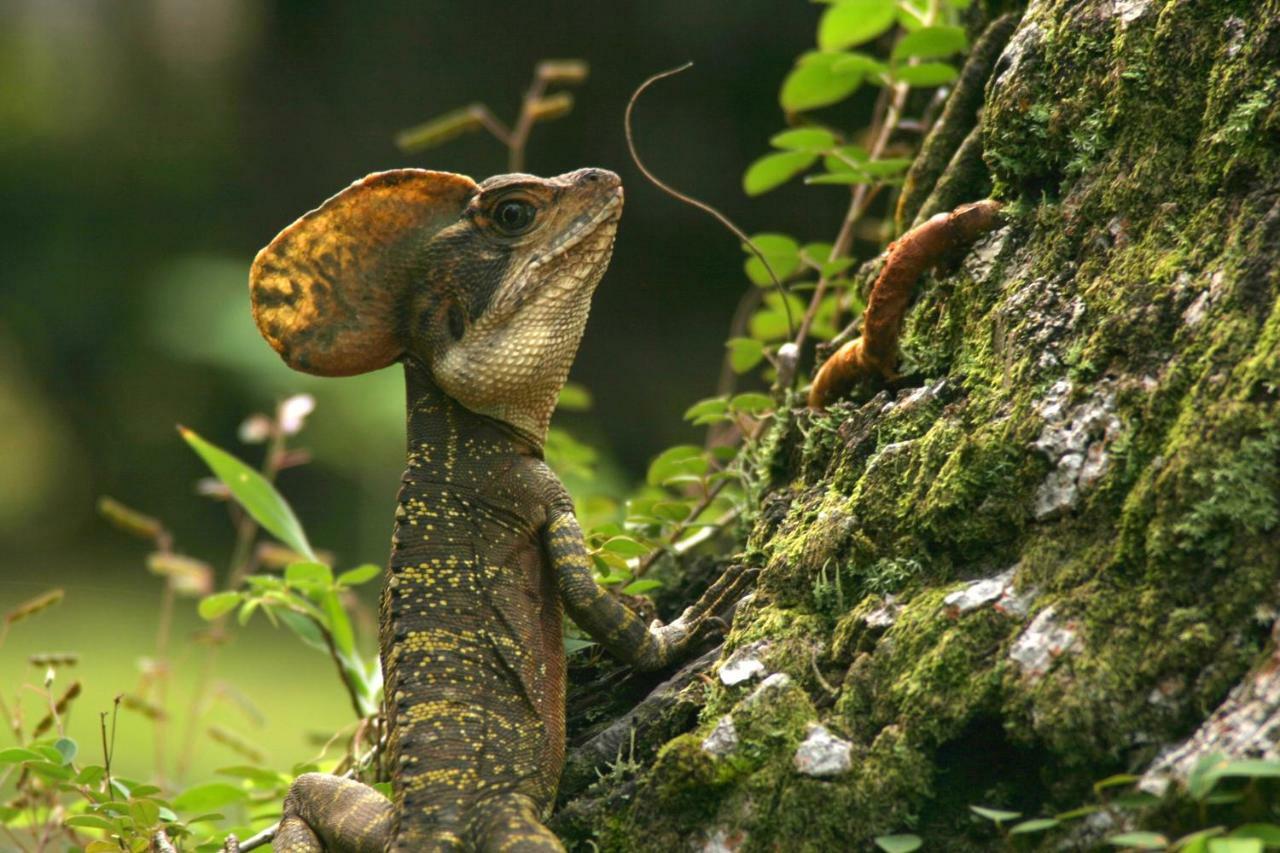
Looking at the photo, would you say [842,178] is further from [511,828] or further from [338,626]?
[511,828]

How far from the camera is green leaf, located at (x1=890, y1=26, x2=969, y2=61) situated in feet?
14.6

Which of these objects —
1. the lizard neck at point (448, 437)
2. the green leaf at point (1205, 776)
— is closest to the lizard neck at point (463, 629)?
the lizard neck at point (448, 437)

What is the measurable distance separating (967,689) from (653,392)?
13.4 metres

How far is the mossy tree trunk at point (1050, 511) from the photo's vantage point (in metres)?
2.46

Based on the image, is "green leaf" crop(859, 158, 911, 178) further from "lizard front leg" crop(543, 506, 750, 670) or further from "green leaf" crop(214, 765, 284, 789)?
"green leaf" crop(214, 765, 284, 789)

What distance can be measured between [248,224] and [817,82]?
559 inches

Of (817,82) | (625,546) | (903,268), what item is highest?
(817,82)

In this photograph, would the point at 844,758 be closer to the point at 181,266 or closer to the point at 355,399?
the point at 355,399

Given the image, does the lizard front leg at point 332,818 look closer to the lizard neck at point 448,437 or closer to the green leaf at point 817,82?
the lizard neck at point 448,437

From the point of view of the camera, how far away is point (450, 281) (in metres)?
4.15

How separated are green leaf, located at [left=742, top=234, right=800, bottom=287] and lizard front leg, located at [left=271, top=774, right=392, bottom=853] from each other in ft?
7.89

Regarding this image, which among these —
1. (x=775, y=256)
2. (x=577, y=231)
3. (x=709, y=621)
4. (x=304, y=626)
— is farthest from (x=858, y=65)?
(x=304, y=626)

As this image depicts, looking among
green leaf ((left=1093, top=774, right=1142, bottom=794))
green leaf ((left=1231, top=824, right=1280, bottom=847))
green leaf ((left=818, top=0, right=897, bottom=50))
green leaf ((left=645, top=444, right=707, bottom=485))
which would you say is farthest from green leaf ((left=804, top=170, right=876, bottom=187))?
green leaf ((left=1231, top=824, right=1280, bottom=847))

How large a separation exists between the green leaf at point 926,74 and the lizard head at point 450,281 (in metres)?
1.23
